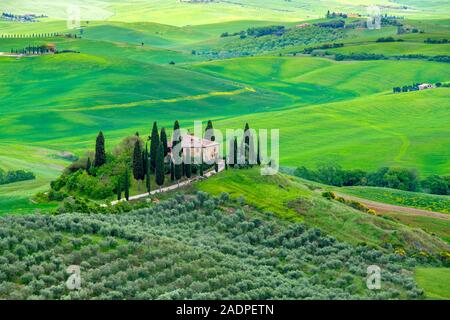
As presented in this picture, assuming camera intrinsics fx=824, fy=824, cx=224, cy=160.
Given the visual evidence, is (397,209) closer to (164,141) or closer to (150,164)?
(164,141)

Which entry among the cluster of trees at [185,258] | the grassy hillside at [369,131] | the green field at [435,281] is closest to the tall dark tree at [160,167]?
the cluster of trees at [185,258]

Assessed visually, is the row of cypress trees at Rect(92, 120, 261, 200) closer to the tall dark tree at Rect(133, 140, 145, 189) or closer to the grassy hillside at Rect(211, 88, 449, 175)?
the tall dark tree at Rect(133, 140, 145, 189)

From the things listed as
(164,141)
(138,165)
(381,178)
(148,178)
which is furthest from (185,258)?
(381,178)

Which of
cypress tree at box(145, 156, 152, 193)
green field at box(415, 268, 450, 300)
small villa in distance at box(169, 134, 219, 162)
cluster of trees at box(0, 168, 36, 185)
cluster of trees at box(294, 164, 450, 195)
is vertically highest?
small villa in distance at box(169, 134, 219, 162)

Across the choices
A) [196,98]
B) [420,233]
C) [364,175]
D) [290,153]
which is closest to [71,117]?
[196,98]

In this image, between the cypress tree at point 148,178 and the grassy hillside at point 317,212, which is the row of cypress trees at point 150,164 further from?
the grassy hillside at point 317,212

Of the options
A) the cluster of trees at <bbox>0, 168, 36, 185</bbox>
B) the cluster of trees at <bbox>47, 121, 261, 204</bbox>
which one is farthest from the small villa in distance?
the cluster of trees at <bbox>0, 168, 36, 185</bbox>
